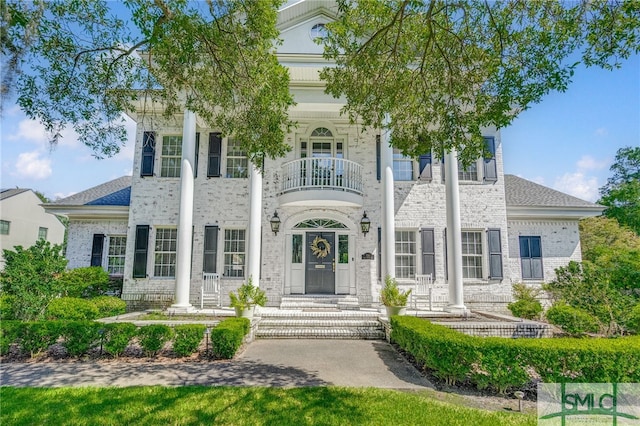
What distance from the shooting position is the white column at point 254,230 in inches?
416

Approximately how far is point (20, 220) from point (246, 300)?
2496 centimetres

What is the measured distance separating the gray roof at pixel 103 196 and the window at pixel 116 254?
1398mm

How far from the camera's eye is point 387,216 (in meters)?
11.0

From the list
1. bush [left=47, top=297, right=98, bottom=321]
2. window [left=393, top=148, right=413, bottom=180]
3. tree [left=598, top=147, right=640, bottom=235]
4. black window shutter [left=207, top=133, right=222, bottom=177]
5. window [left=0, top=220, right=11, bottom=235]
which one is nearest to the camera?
bush [left=47, top=297, right=98, bottom=321]

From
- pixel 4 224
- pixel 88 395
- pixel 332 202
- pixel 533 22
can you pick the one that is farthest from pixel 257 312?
pixel 4 224

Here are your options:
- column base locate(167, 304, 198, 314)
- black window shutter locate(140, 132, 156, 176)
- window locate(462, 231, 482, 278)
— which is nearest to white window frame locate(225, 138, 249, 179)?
black window shutter locate(140, 132, 156, 176)

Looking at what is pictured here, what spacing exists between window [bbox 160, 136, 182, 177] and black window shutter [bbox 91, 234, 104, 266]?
11.3ft

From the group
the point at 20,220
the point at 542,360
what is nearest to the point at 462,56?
the point at 542,360

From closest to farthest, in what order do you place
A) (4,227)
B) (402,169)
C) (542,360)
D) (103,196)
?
(542,360)
(402,169)
(103,196)
(4,227)

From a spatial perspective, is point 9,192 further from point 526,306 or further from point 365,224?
point 526,306

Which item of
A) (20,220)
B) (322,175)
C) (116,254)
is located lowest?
(116,254)

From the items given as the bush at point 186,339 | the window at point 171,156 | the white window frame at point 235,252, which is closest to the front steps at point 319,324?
the bush at point 186,339

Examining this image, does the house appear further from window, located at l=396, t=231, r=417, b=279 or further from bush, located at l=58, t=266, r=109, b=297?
bush, located at l=58, t=266, r=109, b=297

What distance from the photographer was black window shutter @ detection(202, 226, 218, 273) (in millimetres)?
12219
